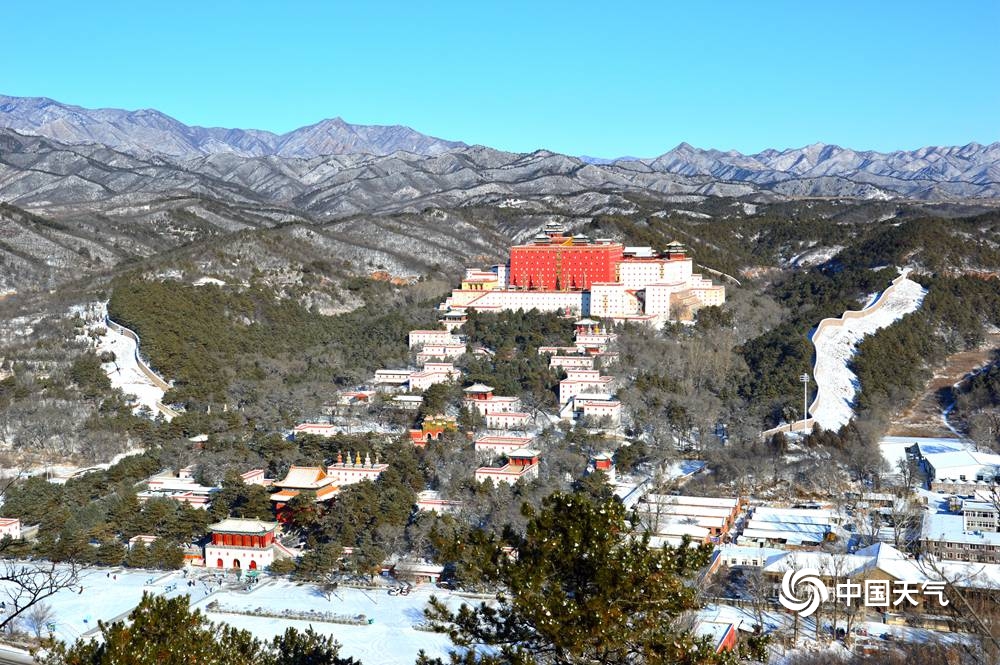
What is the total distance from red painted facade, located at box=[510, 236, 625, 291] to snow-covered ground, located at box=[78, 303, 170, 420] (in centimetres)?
2050

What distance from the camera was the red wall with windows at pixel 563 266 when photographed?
56375 mm

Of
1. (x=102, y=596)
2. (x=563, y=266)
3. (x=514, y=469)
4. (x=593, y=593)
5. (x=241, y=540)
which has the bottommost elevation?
(x=102, y=596)

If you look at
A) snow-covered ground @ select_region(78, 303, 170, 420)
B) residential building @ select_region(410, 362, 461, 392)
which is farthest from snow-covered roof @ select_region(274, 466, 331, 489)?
residential building @ select_region(410, 362, 461, 392)

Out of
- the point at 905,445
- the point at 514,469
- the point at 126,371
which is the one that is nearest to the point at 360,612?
the point at 514,469

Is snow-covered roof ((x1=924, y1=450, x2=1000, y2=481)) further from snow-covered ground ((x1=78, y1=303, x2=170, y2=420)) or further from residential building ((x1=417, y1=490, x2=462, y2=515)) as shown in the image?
snow-covered ground ((x1=78, y1=303, x2=170, y2=420))

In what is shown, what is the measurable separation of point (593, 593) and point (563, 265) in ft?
153

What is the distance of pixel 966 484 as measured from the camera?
33.5 m

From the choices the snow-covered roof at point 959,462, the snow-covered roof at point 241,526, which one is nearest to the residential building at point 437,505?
the snow-covered roof at point 241,526

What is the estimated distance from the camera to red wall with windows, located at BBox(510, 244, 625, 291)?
56375 millimetres

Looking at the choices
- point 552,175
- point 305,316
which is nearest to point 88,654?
point 305,316

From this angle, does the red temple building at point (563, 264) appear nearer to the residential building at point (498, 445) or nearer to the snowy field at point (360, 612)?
the residential building at point (498, 445)

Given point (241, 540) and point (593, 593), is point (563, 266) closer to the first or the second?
point (241, 540)

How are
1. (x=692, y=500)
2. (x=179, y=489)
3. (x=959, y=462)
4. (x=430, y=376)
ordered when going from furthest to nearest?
(x=430, y=376) < (x=959, y=462) < (x=179, y=489) < (x=692, y=500)

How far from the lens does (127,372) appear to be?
44938 millimetres
